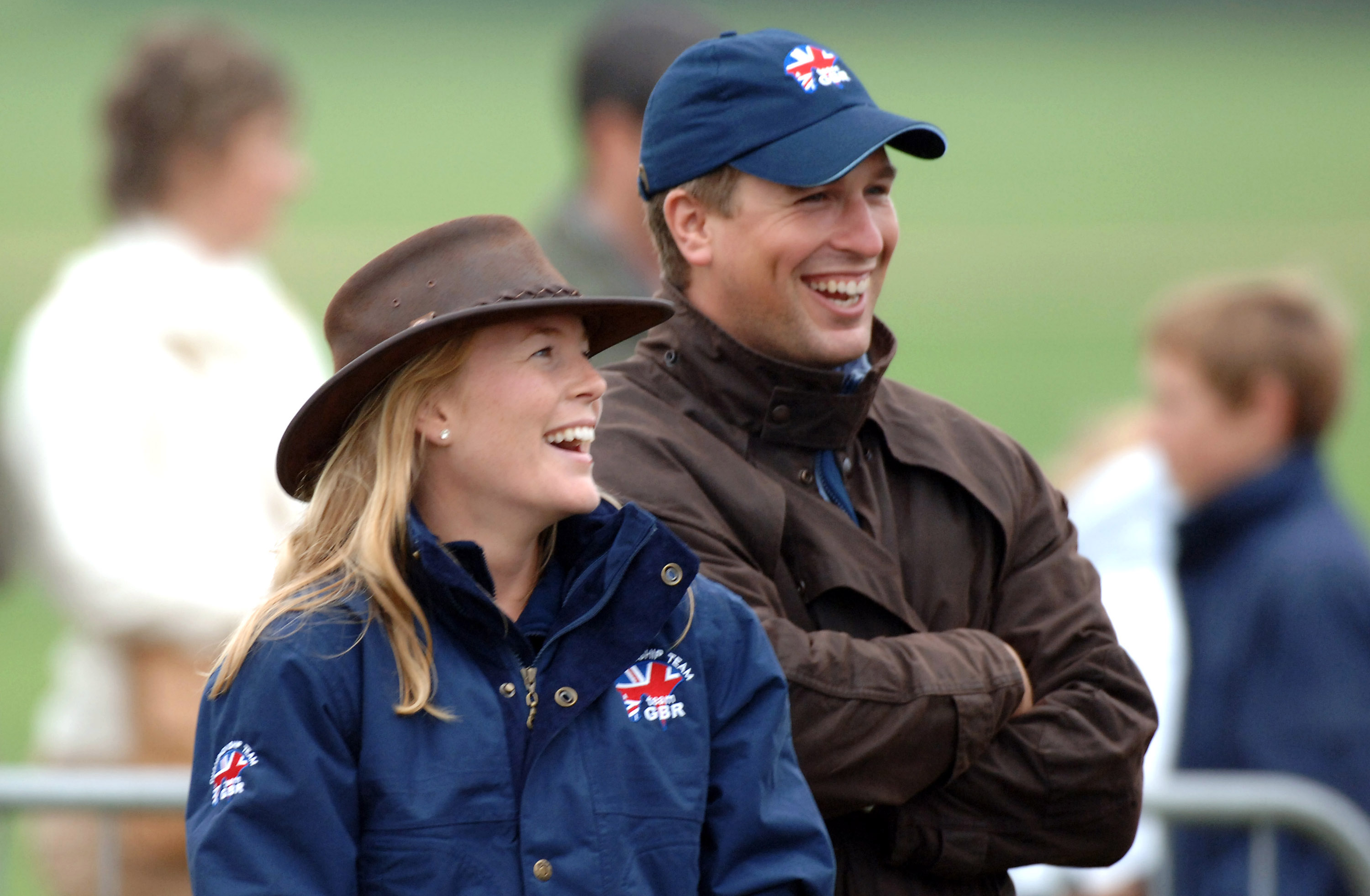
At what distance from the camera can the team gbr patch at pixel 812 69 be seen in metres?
2.78

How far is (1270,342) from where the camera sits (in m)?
5.43

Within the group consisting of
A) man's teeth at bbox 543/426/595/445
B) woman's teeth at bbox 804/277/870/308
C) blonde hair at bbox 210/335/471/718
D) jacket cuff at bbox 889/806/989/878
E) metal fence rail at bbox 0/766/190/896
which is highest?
woman's teeth at bbox 804/277/870/308

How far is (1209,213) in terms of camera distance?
36.6 meters

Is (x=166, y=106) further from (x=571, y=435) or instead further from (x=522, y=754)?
(x=522, y=754)

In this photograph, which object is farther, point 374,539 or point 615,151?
point 615,151

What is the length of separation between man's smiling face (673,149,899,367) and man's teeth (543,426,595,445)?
0.42m

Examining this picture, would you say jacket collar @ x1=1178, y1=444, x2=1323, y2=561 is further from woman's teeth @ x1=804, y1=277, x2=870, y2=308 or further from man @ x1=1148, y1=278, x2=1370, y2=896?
woman's teeth @ x1=804, y1=277, x2=870, y2=308

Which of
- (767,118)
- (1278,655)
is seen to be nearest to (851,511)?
(767,118)

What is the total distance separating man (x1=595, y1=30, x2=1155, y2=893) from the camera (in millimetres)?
2641

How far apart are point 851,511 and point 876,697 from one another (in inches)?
13.6

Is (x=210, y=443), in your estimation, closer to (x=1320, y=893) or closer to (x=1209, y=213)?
(x=1320, y=893)

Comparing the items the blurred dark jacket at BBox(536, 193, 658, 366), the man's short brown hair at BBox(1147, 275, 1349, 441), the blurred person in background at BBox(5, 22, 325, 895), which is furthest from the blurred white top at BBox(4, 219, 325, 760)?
the man's short brown hair at BBox(1147, 275, 1349, 441)

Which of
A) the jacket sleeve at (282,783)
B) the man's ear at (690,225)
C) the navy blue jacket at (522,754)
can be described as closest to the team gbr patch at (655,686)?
the navy blue jacket at (522,754)

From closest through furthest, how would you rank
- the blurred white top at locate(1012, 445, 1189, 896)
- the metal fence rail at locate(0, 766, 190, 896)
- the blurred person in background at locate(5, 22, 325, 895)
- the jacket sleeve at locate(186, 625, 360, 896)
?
the jacket sleeve at locate(186, 625, 360, 896), the metal fence rail at locate(0, 766, 190, 896), the blurred person in background at locate(5, 22, 325, 895), the blurred white top at locate(1012, 445, 1189, 896)
